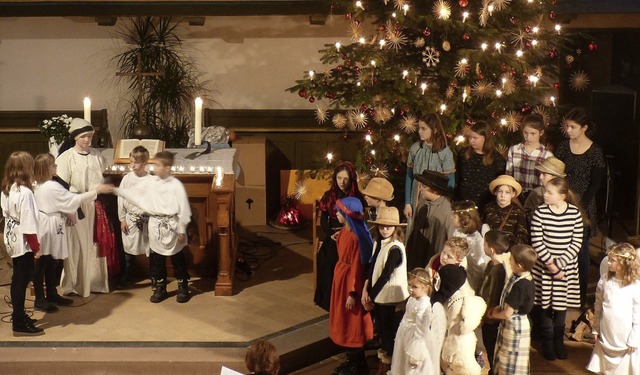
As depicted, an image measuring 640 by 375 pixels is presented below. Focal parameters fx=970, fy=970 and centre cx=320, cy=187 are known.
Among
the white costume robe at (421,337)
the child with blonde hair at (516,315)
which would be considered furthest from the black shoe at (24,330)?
the child with blonde hair at (516,315)

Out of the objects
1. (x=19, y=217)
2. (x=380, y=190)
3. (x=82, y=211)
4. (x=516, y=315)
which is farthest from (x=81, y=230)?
(x=516, y=315)

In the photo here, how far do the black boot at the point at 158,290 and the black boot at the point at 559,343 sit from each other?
349cm

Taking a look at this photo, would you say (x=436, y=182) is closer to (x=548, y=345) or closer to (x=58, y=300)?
(x=548, y=345)

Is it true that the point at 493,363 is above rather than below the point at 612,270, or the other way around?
below

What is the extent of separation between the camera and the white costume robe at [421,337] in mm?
6660

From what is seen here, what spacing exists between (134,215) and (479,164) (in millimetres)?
3162

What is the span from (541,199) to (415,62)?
2.48 m

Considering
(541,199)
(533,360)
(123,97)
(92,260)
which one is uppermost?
(123,97)

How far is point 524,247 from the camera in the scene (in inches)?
269

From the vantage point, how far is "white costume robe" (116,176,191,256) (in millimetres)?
8633

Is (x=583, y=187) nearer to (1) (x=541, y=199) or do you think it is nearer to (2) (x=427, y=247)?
(1) (x=541, y=199)

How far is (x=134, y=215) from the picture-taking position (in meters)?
8.90

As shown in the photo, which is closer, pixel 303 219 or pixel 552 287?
pixel 552 287

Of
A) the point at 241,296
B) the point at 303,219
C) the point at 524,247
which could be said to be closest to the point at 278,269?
the point at 241,296
